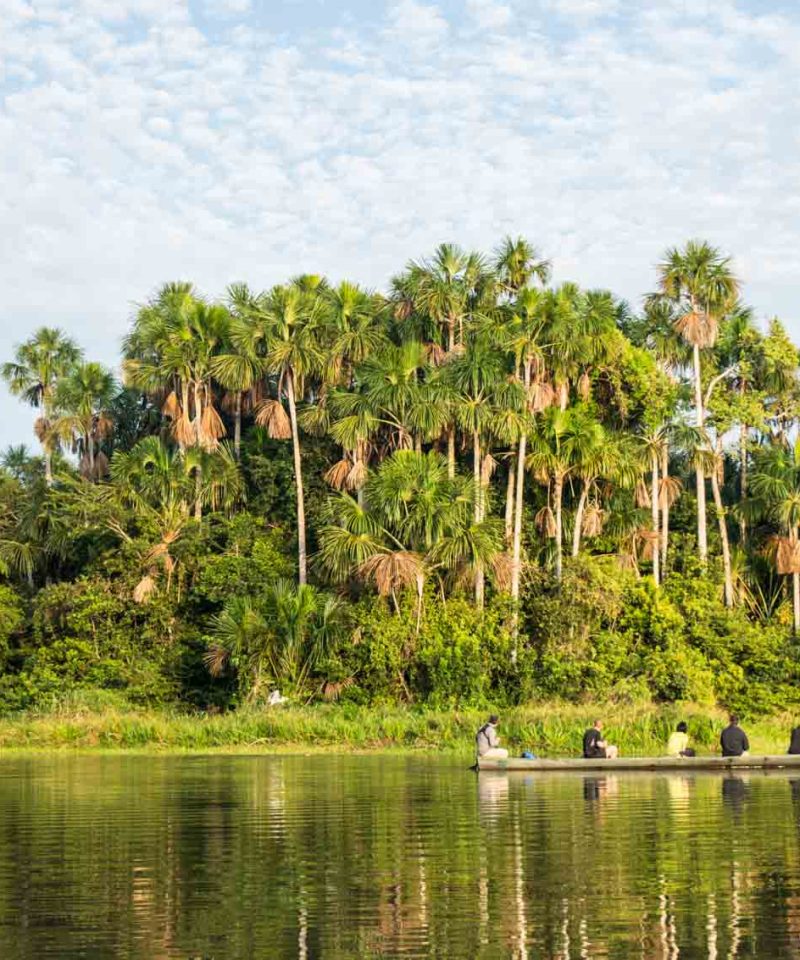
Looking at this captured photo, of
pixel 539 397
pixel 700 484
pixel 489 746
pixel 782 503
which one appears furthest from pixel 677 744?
pixel 700 484

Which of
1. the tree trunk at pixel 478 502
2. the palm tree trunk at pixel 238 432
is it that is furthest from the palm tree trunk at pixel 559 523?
the palm tree trunk at pixel 238 432

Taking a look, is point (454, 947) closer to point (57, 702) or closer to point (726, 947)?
point (726, 947)

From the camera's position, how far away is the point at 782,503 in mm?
55938

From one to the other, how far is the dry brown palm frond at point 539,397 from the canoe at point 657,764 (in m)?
24.3

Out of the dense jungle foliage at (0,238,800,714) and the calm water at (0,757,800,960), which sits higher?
the dense jungle foliage at (0,238,800,714)

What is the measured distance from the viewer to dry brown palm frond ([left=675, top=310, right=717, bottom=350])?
58.1m

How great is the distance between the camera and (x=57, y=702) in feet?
163

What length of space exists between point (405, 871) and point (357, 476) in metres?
37.9

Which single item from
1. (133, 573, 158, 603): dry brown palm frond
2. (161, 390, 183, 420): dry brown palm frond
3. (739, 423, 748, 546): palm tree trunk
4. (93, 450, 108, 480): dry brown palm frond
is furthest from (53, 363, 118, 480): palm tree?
(739, 423, 748, 546): palm tree trunk

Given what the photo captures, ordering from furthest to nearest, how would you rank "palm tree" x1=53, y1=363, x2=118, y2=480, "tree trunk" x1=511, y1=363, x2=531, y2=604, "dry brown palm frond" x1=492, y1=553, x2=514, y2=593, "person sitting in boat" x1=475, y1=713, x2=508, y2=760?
"palm tree" x1=53, y1=363, x2=118, y2=480 → "tree trunk" x1=511, y1=363, x2=531, y2=604 → "dry brown palm frond" x1=492, y1=553, x2=514, y2=593 → "person sitting in boat" x1=475, y1=713, x2=508, y2=760

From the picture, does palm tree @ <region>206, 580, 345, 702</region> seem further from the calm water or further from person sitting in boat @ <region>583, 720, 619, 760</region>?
the calm water

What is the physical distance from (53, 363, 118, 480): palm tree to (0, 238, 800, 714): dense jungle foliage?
0.13 meters

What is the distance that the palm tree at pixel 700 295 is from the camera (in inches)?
2287

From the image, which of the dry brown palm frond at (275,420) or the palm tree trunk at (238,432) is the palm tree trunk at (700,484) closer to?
the dry brown palm frond at (275,420)
